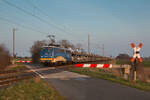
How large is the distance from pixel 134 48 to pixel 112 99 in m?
5.27

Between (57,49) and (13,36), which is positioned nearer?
(57,49)

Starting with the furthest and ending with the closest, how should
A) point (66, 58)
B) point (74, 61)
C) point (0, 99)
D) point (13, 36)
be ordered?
point (13, 36) < point (74, 61) < point (66, 58) < point (0, 99)

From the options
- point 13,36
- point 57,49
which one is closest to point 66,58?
point 57,49

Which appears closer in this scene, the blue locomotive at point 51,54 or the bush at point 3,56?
the bush at point 3,56

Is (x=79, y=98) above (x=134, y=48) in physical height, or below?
below

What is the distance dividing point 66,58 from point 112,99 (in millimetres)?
23267

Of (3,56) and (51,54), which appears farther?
(51,54)

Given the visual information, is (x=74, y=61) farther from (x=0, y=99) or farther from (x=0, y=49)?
(x=0, y=99)

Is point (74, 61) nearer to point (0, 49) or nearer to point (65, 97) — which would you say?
point (0, 49)

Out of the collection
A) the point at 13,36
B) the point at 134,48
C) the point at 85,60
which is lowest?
the point at 85,60

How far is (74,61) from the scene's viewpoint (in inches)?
1330

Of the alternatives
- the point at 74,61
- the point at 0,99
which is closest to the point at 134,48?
the point at 0,99

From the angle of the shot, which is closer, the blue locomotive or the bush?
the bush

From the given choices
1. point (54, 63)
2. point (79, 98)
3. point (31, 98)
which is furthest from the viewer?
point (54, 63)
